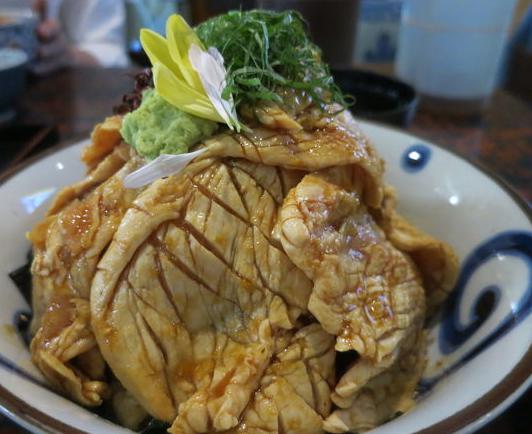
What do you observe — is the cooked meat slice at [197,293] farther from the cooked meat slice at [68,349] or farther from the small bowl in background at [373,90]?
the small bowl in background at [373,90]

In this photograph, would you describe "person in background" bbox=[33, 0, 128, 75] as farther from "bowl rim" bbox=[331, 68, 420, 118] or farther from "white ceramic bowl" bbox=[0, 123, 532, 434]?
"white ceramic bowl" bbox=[0, 123, 532, 434]

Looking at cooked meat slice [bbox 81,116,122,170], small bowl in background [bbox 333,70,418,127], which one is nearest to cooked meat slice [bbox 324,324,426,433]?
cooked meat slice [bbox 81,116,122,170]

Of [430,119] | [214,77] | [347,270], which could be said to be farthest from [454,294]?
[430,119]

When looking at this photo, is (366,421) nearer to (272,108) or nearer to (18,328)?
(272,108)

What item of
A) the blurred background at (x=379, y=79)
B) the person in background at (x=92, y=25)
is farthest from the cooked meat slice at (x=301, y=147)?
the person in background at (x=92, y=25)

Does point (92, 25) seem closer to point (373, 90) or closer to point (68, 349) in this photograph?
point (373, 90)
